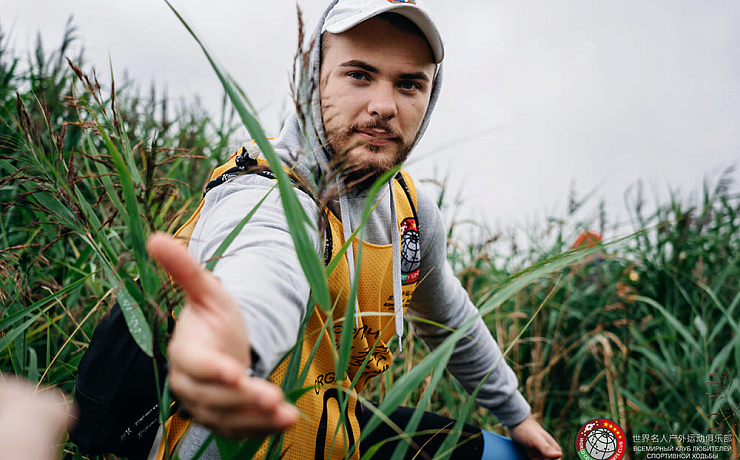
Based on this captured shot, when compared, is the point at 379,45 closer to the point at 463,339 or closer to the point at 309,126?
the point at 309,126

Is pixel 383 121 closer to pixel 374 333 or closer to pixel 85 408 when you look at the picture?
pixel 374 333

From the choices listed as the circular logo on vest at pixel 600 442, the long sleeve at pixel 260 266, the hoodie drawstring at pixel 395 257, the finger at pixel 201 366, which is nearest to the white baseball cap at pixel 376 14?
the hoodie drawstring at pixel 395 257

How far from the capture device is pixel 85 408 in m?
0.86

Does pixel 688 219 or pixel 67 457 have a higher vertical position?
pixel 688 219

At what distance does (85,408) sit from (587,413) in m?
2.30

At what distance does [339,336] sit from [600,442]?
3.14ft

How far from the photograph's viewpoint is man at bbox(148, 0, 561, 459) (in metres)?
0.41

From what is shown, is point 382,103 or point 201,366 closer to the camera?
point 201,366

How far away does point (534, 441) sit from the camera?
1.70 metres

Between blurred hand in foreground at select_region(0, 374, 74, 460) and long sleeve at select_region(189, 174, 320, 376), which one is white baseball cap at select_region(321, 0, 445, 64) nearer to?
long sleeve at select_region(189, 174, 320, 376)

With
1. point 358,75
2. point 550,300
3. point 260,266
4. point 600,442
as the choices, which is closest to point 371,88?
point 358,75

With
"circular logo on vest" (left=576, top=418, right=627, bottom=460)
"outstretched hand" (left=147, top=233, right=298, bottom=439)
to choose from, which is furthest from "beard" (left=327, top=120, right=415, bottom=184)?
"circular logo on vest" (left=576, top=418, right=627, bottom=460)

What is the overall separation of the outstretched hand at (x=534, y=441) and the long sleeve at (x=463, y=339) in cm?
3

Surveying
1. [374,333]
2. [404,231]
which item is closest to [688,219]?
[404,231]
